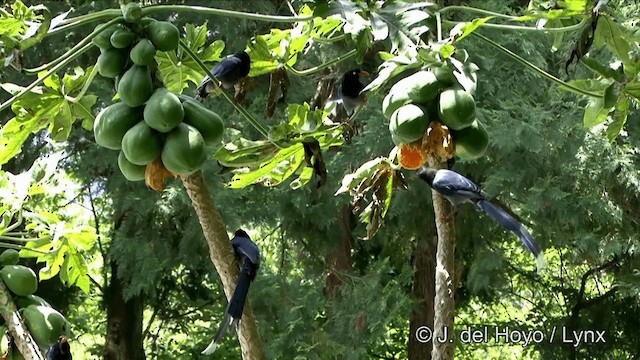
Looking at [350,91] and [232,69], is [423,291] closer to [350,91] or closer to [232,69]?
[350,91]

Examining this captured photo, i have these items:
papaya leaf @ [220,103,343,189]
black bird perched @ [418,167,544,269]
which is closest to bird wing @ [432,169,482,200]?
A: black bird perched @ [418,167,544,269]

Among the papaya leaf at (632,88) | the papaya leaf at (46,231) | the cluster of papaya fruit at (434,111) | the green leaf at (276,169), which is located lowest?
the cluster of papaya fruit at (434,111)

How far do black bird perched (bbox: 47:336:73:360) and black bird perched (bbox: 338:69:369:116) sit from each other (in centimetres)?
60

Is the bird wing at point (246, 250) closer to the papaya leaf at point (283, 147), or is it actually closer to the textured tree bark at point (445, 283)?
the papaya leaf at point (283, 147)

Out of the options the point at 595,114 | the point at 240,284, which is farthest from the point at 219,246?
the point at 595,114

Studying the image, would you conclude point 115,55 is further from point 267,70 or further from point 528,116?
point 528,116

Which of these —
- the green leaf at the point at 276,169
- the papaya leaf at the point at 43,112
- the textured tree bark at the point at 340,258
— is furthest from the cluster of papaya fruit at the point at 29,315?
the textured tree bark at the point at 340,258

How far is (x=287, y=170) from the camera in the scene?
0.94 metres

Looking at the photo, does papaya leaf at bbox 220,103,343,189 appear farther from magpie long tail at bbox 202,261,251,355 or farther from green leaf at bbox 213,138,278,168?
magpie long tail at bbox 202,261,251,355

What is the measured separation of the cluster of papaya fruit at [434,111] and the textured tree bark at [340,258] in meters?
3.46

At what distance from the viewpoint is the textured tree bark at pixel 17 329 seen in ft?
3.81

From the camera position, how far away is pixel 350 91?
1068 mm

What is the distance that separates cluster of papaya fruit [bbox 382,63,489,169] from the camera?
28.4 inches

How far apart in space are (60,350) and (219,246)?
0.70 metres
